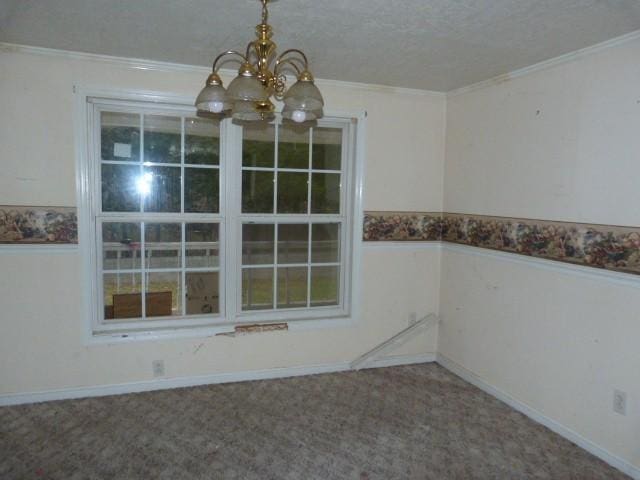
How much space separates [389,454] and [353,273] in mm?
1476

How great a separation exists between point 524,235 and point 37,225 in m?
3.22

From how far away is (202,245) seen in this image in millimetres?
3471

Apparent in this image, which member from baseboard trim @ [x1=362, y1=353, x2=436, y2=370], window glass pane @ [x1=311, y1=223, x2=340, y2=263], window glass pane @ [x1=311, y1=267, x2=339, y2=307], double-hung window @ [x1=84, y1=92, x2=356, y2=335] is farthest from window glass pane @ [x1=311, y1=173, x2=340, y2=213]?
baseboard trim @ [x1=362, y1=353, x2=436, y2=370]

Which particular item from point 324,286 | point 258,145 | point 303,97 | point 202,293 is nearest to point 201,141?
point 258,145

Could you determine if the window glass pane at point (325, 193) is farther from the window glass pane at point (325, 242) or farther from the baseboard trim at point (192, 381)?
the baseboard trim at point (192, 381)

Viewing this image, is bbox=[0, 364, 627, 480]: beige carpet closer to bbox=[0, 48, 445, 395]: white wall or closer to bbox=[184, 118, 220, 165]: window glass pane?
bbox=[0, 48, 445, 395]: white wall

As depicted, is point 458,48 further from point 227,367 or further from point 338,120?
point 227,367

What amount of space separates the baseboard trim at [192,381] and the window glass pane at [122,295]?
1.64ft

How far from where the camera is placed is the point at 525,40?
2.56 meters

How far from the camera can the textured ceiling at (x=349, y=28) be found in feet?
7.13

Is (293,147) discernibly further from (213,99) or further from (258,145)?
(213,99)

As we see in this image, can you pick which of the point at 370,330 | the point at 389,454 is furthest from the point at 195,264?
the point at 389,454

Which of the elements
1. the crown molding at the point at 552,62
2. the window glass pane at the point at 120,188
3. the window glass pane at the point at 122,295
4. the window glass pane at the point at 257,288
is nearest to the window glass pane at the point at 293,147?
the window glass pane at the point at 257,288

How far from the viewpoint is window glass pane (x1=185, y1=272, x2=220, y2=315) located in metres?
3.49
